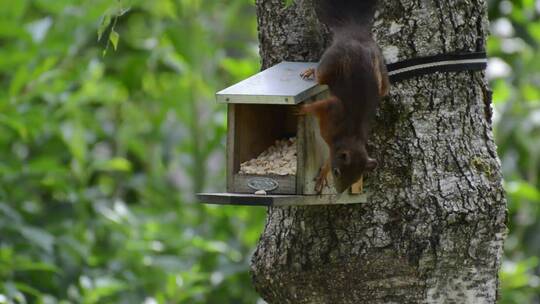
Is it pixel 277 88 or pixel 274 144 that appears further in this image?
pixel 274 144

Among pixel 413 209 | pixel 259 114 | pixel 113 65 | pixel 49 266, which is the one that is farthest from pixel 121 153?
pixel 413 209

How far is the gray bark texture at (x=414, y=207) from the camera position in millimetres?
3008

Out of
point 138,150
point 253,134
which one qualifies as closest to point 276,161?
point 253,134

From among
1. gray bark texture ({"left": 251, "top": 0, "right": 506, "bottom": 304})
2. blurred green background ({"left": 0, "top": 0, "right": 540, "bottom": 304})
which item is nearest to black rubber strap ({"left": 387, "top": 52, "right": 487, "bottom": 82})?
gray bark texture ({"left": 251, "top": 0, "right": 506, "bottom": 304})

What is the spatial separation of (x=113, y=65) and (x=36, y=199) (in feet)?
3.30

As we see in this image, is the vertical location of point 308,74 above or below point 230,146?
above

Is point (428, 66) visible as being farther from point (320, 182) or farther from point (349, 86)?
point (320, 182)

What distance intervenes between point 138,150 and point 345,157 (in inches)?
146

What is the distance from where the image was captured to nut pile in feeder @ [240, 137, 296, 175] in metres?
3.11

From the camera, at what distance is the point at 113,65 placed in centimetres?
638

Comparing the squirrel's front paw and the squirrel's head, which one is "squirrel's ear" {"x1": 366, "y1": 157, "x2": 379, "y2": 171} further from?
the squirrel's front paw

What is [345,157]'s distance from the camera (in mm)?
2859

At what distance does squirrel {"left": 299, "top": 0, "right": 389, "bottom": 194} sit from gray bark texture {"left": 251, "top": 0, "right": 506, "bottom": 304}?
0.16 m

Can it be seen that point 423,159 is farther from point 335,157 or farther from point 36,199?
point 36,199
